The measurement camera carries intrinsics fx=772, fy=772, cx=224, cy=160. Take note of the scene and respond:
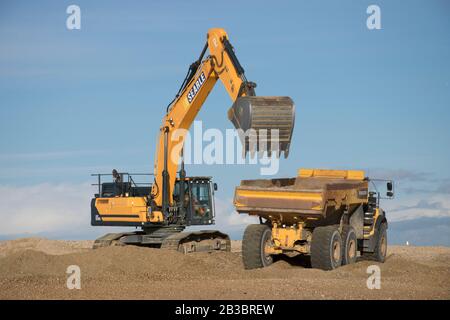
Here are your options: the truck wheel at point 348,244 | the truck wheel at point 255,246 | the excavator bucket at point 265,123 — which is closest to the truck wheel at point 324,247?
the truck wheel at point 348,244

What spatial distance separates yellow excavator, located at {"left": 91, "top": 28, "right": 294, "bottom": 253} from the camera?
2200cm

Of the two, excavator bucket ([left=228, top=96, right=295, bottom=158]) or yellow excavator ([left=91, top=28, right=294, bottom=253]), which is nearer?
excavator bucket ([left=228, top=96, right=295, bottom=158])

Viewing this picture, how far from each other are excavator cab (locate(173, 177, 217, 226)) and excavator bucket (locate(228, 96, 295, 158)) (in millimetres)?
5952

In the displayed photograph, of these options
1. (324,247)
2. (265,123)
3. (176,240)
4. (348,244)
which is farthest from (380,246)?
(265,123)

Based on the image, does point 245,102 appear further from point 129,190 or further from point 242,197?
point 129,190

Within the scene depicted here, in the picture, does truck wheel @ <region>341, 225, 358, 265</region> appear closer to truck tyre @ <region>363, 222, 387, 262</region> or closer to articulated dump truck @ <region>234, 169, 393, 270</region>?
articulated dump truck @ <region>234, 169, 393, 270</region>

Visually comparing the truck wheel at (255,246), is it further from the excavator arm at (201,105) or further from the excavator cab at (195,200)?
the excavator cab at (195,200)

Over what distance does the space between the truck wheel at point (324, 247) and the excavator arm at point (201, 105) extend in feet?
6.93

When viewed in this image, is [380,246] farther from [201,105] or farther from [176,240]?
[201,105]

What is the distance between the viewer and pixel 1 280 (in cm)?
1712

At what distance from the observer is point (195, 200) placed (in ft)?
78.3

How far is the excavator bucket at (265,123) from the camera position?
58.9ft

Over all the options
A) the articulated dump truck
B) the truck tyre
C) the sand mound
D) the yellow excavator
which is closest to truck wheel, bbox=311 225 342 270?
the articulated dump truck

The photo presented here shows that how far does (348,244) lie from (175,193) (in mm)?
6623
